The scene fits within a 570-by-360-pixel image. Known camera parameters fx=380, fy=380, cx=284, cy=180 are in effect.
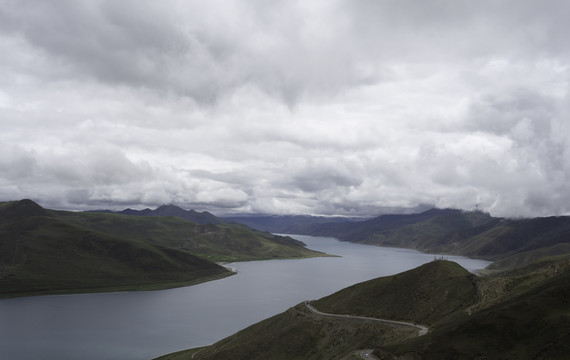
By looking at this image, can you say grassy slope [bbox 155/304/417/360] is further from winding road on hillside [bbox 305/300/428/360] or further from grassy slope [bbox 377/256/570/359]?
grassy slope [bbox 377/256/570/359]

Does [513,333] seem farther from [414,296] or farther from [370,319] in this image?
[414,296]

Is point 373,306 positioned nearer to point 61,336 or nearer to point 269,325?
point 269,325

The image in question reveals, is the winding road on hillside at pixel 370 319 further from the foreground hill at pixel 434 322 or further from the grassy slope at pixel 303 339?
the grassy slope at pixel 303 339

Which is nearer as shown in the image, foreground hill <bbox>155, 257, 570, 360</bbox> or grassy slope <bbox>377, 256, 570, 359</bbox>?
grassy slope <bbox>377, 256, 570, 359</bbox>

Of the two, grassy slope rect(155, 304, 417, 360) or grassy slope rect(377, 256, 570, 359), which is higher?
grassy slope rect(377, 256, 570, 359)

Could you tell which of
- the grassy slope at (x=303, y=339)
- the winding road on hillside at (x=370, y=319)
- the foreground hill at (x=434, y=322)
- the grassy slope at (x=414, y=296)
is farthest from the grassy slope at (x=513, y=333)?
the grassy slope at (x=414, y=296)

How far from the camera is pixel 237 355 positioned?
131125 millimetres

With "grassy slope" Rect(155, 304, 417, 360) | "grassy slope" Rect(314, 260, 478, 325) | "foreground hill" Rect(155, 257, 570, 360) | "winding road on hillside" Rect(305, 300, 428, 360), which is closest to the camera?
"foreground hill" Rect(155, 257, 570, 360)

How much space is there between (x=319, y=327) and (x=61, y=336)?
139412 millimetres

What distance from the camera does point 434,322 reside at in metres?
117

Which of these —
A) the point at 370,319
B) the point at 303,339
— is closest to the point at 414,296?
the point at 370,319

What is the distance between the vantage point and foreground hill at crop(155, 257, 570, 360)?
3081 inches

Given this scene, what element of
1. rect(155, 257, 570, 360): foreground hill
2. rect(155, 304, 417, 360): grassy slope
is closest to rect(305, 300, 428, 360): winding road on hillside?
rect(155, 257, 570, 360): foreground hill

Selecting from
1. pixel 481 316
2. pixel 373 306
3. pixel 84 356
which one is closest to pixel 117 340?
pixel 84 356
